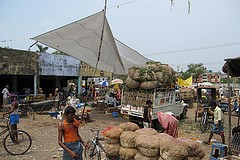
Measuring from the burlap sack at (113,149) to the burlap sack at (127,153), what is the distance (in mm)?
212

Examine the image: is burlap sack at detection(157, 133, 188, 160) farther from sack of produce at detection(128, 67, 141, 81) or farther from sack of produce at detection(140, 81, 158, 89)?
sack of produce at detection(128, 67, 141, 81)

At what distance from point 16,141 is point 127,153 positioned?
175 inches

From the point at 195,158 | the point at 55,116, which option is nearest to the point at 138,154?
the point at 195,158

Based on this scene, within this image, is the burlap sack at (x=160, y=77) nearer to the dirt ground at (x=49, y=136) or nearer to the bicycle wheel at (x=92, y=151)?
the dirt ground at (x=49, y=136)

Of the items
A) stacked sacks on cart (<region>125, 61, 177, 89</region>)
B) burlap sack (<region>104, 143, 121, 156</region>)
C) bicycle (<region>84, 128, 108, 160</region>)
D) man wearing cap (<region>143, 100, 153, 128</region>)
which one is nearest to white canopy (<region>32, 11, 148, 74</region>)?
stacked sacks on cart (<region>125, 61, 177, 89</region>)

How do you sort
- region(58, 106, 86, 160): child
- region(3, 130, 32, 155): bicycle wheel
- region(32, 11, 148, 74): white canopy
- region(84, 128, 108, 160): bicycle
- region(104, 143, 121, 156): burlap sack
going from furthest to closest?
region(32, 11, 148, 74): white canopy
region(3, 130, 32, 155): bicycle wheel
region(84, 128, 108, 160): bicycle
region(104, 143, 121, 156): burlap sack
region(58, 106, 86, 160): child

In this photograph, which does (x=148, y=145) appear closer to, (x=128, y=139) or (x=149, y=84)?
(x=128, y=139)

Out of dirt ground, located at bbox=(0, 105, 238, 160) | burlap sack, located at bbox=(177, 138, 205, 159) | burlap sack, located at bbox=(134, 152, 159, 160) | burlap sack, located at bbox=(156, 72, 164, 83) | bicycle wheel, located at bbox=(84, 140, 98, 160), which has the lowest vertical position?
dirt ground, located at bbox=(0, 105, 238, 160)

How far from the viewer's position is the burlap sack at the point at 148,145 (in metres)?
3.66

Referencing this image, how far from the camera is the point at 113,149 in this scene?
4465mm

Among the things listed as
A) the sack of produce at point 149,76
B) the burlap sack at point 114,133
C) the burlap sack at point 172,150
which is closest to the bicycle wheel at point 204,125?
the sack of produce at point 149,76

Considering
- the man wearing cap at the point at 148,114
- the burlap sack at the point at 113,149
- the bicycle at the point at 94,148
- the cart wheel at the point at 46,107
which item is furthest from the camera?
the cart wheel at the point at 46,107

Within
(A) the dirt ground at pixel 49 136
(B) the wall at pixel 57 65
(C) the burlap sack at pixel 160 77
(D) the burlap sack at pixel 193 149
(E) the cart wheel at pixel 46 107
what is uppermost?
(B) the wall at pixel 57 65

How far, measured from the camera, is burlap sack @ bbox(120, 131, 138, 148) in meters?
4.16
